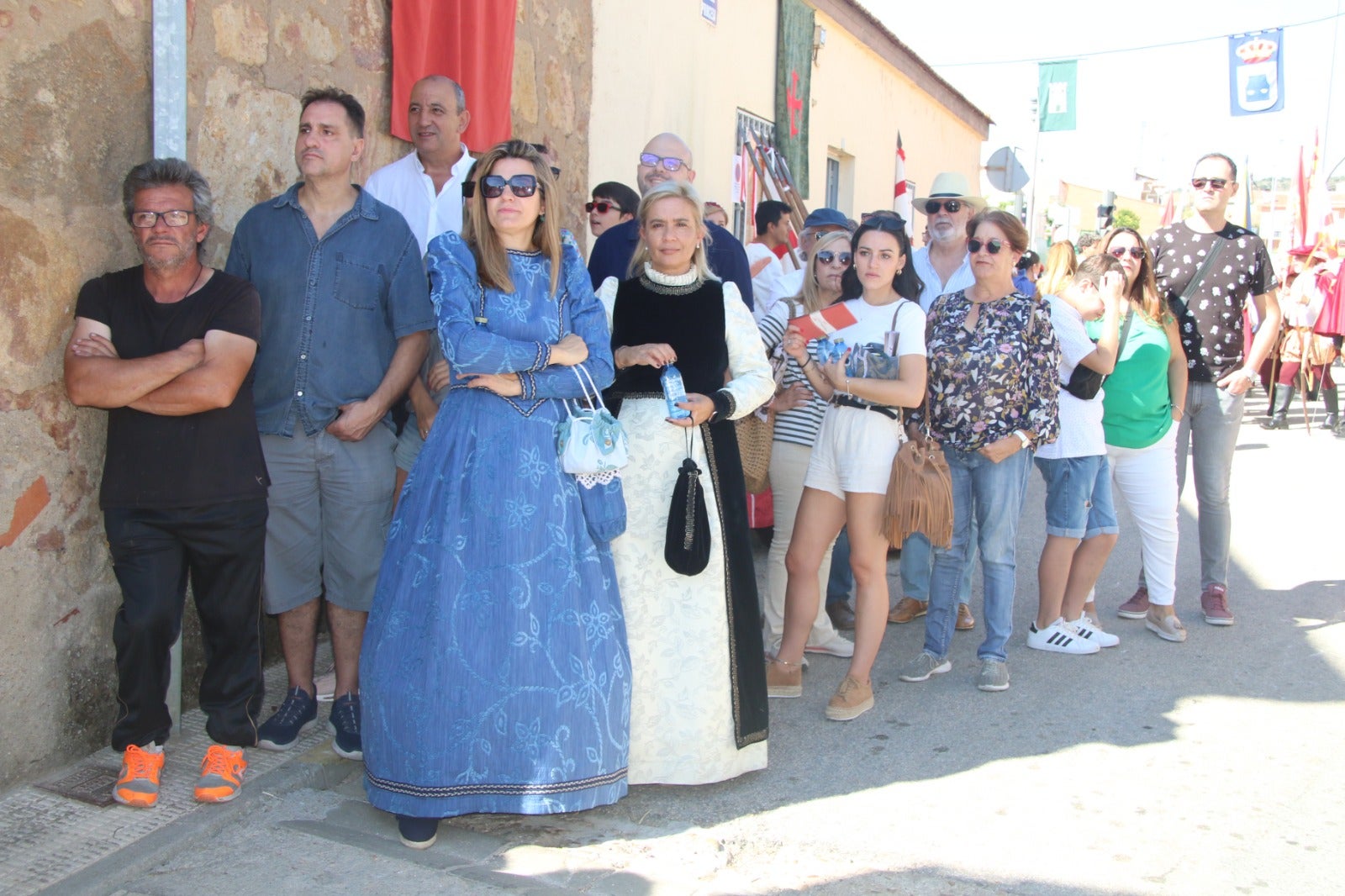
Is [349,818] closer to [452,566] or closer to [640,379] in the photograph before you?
[452,566]

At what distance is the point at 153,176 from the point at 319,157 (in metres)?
0.55

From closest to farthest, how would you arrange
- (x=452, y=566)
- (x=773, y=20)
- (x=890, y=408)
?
(x=452, y=566) < (x=890, y=408) < (x=773, y=20)

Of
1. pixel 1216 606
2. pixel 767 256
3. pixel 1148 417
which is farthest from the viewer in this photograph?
pixel 767 256

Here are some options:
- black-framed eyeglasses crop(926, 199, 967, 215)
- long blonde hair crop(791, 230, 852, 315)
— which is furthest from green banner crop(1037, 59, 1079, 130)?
long blonde hair crop(791, 230, 852, 315)

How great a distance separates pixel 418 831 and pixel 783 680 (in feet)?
5.76

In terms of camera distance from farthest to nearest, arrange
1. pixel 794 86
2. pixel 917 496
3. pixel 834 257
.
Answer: pixel 794 86
pixel 834 257
pixel 917 496

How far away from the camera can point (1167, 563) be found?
5410 millimetres

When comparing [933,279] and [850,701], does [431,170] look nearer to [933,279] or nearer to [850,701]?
[933,279]

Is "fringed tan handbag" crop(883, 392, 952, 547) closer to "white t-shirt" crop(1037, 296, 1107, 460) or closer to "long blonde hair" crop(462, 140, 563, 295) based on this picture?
"white t-shirt" crop(1037, 296, 1107, 460)

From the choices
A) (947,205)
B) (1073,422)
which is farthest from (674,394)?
(947,205)

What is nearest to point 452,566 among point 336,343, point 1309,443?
point 336,343

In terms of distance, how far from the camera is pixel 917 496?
416 centimetres

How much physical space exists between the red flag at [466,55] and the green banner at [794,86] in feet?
A: 19.7

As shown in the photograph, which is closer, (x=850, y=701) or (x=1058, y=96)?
(x=850, y=701)
